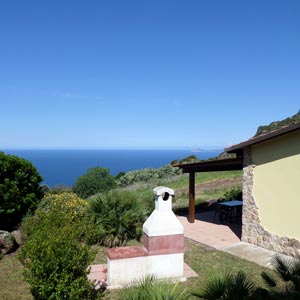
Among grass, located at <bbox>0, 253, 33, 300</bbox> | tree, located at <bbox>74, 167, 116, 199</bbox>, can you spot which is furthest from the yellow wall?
tree, located at <bbox>74, 167, 116, 199</bbox>

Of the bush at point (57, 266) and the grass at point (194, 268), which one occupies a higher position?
the bush at point (57, 266)

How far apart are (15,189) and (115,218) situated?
330 centimetres

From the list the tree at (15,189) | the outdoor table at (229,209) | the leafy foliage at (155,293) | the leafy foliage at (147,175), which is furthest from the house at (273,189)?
the leafy foliage at (147,175)

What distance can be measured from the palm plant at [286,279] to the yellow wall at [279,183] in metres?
4.76

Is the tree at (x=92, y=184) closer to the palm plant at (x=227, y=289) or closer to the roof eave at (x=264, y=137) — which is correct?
the roof eave at (x=264, y=137)

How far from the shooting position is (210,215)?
50.6ft

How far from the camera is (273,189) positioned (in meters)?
9.39

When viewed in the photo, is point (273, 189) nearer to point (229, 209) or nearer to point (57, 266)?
point (229, 209)

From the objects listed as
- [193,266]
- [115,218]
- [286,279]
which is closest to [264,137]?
[193,266]

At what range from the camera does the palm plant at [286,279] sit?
11.7 feet

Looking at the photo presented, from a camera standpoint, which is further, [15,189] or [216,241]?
[216,241]

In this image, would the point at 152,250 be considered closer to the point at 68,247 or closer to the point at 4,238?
the point at 68,247

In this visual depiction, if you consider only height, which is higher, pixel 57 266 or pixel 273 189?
pixel 273 189

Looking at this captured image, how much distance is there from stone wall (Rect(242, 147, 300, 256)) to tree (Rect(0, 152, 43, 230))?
7002 millimetres
